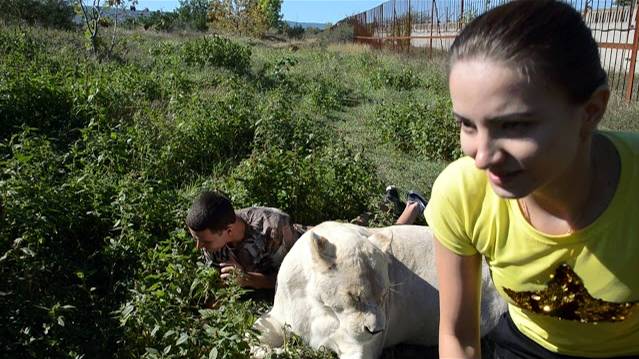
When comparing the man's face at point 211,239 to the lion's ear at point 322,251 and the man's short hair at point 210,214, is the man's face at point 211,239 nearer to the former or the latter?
the man's short hair at point 210,214

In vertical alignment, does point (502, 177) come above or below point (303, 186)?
above

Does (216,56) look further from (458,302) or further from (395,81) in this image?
(458,302)

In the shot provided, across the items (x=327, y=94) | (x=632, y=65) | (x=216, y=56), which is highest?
(x=216, y=56)

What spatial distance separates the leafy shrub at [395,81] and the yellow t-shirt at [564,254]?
32.8 ft

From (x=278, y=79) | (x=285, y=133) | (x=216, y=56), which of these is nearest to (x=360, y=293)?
(x=285, y=133)

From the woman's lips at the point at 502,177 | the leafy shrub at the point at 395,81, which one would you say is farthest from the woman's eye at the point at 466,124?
the leafy shrub at the point at 395,81

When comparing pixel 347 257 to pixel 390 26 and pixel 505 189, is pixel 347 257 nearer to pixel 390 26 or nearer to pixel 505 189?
pixel 505 189

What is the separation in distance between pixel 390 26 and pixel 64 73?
1686 centimetres

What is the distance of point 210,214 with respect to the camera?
3396 millimetres

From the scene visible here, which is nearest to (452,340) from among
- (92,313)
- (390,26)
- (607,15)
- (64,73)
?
(92,313)

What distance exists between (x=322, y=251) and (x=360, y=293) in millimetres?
267

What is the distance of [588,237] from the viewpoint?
1.34 metres

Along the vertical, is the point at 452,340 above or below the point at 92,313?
above

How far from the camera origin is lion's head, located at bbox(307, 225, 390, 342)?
2.65m
